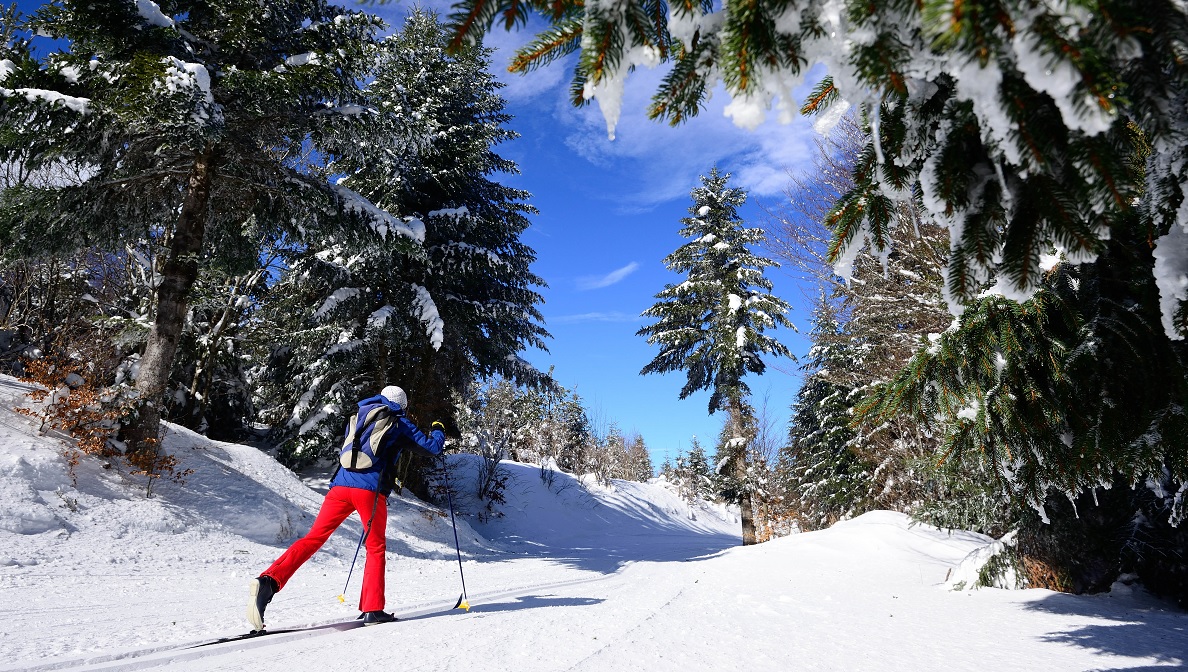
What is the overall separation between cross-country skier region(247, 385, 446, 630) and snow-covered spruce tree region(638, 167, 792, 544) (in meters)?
12.8

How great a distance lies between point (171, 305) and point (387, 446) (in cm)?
543

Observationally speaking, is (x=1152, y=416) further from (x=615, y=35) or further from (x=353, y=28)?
(x=353, y=28)

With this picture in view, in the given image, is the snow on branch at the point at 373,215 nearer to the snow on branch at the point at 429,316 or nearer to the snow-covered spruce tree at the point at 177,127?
the snow-covered spruce tree at the point at 177,127

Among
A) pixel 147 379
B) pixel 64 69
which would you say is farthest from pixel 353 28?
pixel 147 379

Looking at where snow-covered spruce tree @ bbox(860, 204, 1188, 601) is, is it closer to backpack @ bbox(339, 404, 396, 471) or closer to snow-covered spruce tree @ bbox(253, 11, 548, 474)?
backpack @ bbox(339, 404, 396, 471)

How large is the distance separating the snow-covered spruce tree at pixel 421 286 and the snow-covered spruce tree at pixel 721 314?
5668 mm

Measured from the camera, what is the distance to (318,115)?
7859mm

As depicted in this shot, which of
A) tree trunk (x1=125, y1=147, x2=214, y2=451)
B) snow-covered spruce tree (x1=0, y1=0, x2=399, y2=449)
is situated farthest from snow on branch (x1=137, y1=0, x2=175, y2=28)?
tree trunk (x1=125, y1=147, x2=214, y2=451)

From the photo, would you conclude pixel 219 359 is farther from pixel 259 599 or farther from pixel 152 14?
pixel 259 599

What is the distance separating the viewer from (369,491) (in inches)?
153

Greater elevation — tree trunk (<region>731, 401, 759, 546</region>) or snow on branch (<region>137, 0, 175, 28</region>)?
snow on branch (<region>137, 0, 175, 28</region>)

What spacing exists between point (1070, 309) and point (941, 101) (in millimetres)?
2278

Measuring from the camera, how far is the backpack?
3.89 m

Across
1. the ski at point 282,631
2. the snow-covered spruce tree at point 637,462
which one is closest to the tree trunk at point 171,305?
the ski at point 282,631
